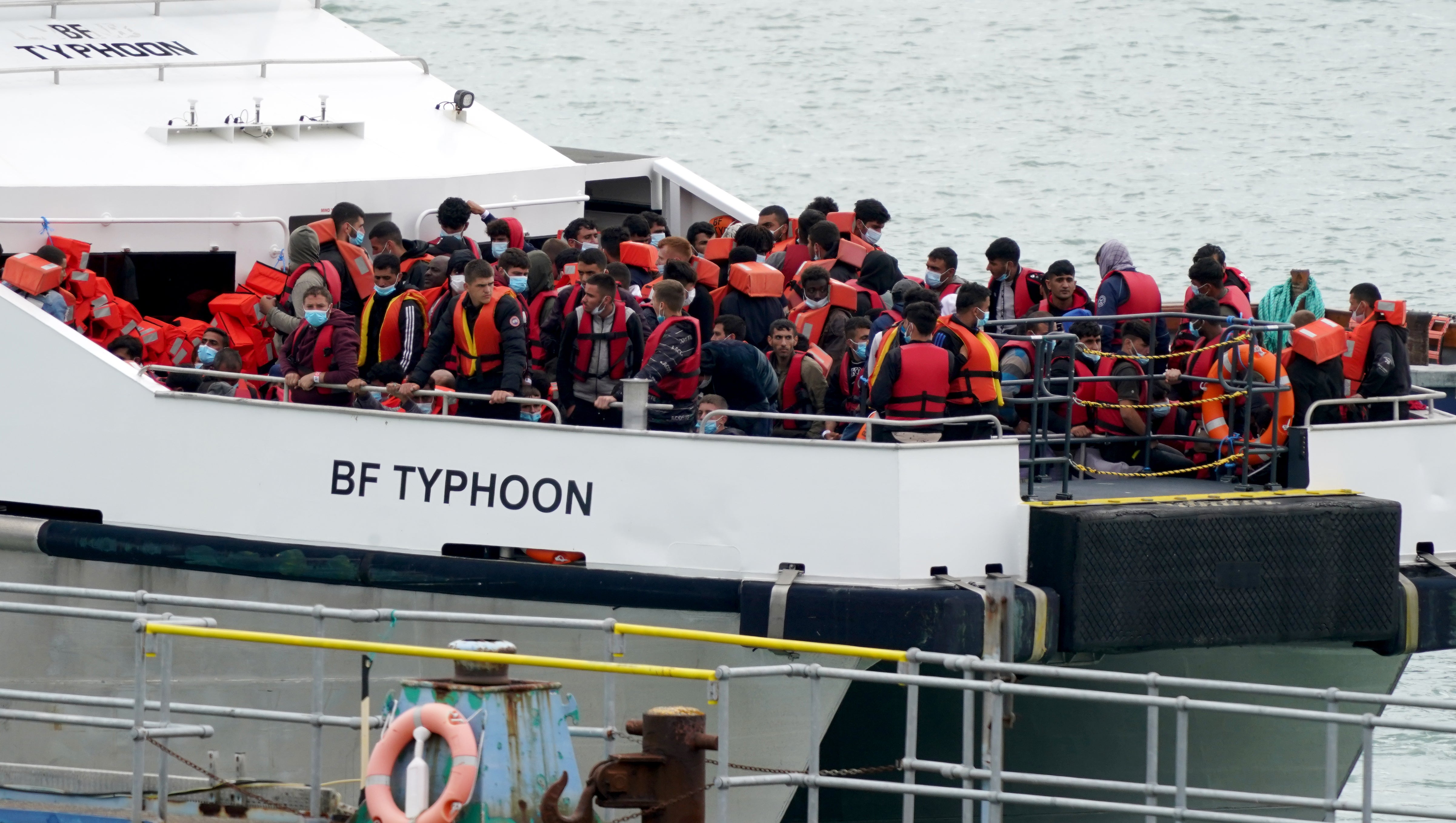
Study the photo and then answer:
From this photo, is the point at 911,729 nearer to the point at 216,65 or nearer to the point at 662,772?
the point at 662,772

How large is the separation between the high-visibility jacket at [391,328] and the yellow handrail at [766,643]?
2.16 meters

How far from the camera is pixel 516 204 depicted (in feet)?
37.2

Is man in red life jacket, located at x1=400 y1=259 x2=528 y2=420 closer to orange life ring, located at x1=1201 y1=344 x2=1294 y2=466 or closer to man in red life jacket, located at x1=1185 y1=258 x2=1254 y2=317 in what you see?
orange life ring, located at x1=1201 y1=344 x2=1294 y2=466

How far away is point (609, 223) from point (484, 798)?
7032mm

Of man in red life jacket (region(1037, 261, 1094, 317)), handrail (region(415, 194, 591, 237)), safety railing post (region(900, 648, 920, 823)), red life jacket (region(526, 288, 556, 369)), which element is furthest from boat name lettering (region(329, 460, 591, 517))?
man in red life jacket (region(1037, 261, 1094, 317))

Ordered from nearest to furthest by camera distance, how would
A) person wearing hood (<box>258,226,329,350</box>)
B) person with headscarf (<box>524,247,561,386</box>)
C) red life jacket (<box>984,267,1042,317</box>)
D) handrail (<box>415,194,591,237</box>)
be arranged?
person with headscarf (<box>524,247,561,386</box>) → person wearing hood (<box>258,226,329,350</box>) → red life jacket (<box>984,267,1042,317</box>) → handrail (<box>415,194,591,237</box>)

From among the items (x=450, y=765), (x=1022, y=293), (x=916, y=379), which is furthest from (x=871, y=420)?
(x=1022, y=293)

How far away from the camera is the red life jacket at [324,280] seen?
377 inches

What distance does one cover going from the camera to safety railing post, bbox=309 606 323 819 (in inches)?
266

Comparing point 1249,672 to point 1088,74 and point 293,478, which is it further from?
point 1088,74

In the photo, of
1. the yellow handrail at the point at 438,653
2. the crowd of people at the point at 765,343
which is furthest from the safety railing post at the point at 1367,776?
the yellow handrail at the point at 438,653

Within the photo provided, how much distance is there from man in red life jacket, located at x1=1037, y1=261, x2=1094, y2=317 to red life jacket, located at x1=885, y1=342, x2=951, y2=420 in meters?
1.71

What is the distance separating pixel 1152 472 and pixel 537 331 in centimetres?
292

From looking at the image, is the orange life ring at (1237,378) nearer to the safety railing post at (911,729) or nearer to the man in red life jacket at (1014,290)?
the man in red life jacket at (1014,290)
